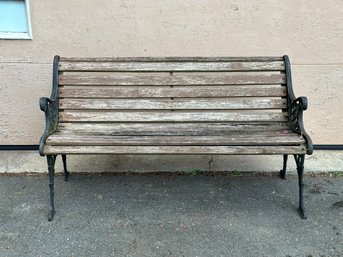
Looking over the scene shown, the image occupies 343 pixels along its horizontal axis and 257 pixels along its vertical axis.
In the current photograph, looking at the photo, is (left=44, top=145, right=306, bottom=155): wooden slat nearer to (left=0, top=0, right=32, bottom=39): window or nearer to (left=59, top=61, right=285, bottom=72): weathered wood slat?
(left=59, top=61, right=285, bottom=72): weathered wood slat

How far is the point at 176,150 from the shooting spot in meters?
2.81

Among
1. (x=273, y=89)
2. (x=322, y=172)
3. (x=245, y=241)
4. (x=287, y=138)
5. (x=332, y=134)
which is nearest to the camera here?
(x=245, y=241)

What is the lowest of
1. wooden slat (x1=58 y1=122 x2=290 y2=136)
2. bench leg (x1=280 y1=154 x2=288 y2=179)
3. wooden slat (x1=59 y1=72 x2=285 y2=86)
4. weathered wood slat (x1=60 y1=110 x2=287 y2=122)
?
bench leg (x1=280 y1=154 x2=288 y2=179)

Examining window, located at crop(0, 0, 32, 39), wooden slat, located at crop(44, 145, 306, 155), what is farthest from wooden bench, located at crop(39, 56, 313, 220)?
window, located at crop(0, 0, 32, 39)

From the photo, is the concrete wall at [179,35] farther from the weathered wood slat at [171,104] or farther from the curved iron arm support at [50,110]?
the weathered wood slat at [171,104]

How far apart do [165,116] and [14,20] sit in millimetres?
1840

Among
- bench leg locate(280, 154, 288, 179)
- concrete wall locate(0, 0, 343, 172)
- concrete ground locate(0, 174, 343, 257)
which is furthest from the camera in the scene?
concrete wall locate(0, 0, 343, 172)

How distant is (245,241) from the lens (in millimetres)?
2652

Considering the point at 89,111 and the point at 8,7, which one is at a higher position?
the point at 8,7

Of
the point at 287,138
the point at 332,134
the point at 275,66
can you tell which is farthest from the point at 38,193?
the point at 332,134

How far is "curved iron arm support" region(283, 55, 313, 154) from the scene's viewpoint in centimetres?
285

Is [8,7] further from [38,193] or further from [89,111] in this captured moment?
[38,193]

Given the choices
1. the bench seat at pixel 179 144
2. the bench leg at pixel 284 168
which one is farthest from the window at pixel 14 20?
the bench leg at pixel 284 168

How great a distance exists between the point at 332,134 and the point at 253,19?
1.46m
